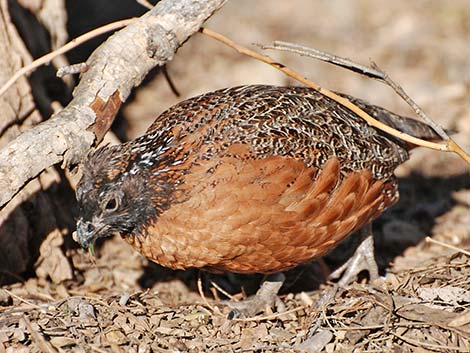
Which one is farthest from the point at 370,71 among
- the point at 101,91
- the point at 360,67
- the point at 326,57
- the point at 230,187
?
the point at 101,91


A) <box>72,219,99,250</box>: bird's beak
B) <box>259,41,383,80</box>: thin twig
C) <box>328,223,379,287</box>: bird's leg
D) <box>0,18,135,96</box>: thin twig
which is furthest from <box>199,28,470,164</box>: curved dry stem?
<box>72,219,99,250</box>: bird's beak

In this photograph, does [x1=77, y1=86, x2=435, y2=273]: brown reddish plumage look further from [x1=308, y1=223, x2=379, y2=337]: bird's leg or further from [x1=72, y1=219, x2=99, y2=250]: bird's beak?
[x1=308, y1=223, x2=379, y2=337]: bird's leg

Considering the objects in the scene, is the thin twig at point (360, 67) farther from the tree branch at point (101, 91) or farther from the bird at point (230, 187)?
the tree branch at point (101, 91)

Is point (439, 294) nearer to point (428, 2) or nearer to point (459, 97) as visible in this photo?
point (459, 97)

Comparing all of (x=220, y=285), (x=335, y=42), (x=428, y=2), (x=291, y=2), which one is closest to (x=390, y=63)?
(x=335, y=42)

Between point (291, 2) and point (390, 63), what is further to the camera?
point (291, 2)
